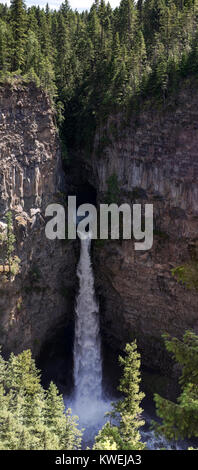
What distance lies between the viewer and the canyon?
3481 cm

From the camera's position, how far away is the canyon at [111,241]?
1371 inches

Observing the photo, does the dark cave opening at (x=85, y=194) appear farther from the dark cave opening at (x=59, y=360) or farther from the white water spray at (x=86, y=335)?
the dark cave opening at (x=59, y=360)

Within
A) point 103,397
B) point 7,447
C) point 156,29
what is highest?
point 156,29

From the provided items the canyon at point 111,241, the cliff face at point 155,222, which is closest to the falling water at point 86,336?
the canyon at point 111,241

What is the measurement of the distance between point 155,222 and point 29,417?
19.4 m

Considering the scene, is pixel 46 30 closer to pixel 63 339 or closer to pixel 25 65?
pixel 25 65

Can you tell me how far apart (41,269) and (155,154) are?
1507cm

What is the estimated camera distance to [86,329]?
41.3 meters

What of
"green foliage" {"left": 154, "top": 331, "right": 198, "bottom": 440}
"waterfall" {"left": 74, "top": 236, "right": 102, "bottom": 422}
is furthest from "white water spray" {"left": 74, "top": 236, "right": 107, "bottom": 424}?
"green foliage" {"left": 154, "top": 331, "right": 198, "bottom": 440}

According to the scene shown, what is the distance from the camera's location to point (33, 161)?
36312mm

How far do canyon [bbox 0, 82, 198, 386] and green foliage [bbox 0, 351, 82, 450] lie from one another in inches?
235

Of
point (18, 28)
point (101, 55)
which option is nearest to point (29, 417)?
point (18, 28)

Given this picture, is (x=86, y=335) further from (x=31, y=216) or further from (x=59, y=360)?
(x=31, y=216)
